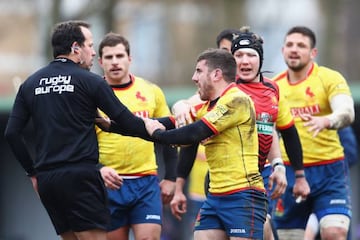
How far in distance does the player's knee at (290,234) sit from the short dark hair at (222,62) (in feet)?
10.1

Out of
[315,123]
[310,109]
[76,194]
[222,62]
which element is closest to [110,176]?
[76,194]

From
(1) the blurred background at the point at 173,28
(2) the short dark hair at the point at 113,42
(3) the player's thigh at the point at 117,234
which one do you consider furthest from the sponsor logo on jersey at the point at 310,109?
(1) the blurred background at the point at 173,28

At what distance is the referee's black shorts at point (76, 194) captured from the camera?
10055mm

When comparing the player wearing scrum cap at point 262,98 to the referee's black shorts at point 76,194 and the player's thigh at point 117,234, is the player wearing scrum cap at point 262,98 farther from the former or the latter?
the player's thigh at point 117,234

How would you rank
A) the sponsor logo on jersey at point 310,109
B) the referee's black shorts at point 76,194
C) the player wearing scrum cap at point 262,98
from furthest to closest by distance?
the sponsor logo on jersey at point 310,109, the player wearing scrum cap at point 262,98, the referee's black shorts at point 76,194

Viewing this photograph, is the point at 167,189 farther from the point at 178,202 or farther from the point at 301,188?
the point at 301,188

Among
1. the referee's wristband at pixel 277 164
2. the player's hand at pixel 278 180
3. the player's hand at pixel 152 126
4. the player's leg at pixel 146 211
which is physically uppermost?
the player's hand at pixel 152 126

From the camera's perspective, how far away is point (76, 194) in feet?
33.0

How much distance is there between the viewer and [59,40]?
10.3 m

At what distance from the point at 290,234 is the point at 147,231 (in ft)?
6.34

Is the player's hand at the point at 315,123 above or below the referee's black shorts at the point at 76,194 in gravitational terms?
above

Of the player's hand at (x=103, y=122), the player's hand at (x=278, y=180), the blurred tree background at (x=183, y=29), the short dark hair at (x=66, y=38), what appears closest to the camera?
the short dark hair at (x=66, y=38)

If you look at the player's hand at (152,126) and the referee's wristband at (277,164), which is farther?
the referee's wristband at (277,164)

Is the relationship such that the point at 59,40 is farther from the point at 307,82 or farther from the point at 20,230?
the point at 20,230
